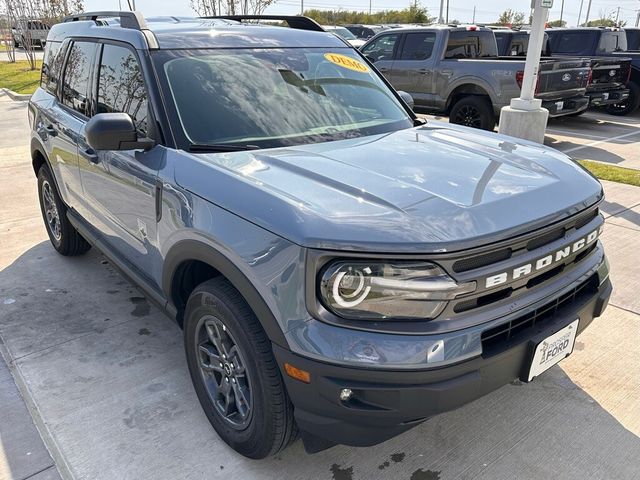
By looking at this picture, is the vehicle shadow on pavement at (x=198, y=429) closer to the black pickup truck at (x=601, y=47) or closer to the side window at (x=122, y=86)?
the side window at (x=122, y=86)

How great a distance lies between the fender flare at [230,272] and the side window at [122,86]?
728 millimetres

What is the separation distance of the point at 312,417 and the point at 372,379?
30cm

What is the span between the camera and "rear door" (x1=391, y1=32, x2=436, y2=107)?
392 inches

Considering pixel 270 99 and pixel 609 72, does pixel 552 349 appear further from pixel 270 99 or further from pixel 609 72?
pixel 609 72

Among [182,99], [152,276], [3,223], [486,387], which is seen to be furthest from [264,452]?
[3,223]

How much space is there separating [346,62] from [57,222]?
281 cm

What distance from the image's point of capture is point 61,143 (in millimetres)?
3992

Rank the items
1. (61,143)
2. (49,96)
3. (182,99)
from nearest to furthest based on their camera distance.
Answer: (182,99)
(61,143)
(49,96)

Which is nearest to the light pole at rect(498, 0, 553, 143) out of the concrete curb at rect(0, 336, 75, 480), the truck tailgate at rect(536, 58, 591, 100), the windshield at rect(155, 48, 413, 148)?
the truck tailgate at rect(536, 58, 591, 100)

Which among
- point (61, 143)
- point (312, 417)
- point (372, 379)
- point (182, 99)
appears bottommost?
point (312, 417)

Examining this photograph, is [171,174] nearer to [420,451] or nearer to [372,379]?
[372,379]

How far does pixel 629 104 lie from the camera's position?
12328 millimetres

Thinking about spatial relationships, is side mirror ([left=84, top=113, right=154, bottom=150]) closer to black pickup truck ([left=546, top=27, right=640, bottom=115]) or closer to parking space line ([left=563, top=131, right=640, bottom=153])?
parking space line ([left=563, top=131, right=640, bottom=153])

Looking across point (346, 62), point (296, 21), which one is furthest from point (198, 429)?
point (296, 21)
